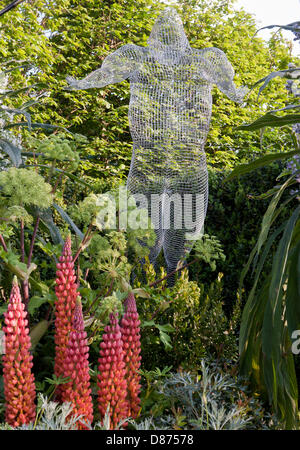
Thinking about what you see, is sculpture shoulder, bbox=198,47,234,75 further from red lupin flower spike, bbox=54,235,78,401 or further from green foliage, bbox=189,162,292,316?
red lupin flower spike, bbox=54,235,78,401

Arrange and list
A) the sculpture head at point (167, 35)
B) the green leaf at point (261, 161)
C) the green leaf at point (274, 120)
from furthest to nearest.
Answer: the sculpture head at point (167, 35)
the green leaf at point (261, 161)
the green leaf at point (274, 120)

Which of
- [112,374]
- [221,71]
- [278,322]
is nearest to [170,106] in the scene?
[221,71]

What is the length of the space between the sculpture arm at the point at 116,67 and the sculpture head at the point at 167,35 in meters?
0.18

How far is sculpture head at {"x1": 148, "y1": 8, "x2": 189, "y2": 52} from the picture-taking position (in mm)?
3100

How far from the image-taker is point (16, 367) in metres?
1.36

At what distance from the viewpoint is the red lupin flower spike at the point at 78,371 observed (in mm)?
1340

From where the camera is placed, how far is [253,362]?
2082mm

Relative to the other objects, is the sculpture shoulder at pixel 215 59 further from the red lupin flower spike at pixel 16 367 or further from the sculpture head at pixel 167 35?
the red lupin flower spike at pixel 16 367

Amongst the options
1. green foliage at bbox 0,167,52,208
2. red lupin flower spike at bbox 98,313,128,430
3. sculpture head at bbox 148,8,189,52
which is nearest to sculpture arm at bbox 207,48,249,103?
sculpture head at bbox 148,8,189,52

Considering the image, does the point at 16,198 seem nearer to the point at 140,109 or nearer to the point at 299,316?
the point at 299,316

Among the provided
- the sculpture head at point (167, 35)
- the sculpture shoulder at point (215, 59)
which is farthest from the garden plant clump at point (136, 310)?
the sculpture head at point (167, 35)

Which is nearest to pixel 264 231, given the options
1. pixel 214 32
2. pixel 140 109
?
pixel 140 109

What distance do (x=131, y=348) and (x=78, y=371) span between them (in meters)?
0.21

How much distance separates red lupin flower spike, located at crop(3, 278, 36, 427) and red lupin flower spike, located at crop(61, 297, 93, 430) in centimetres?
14
